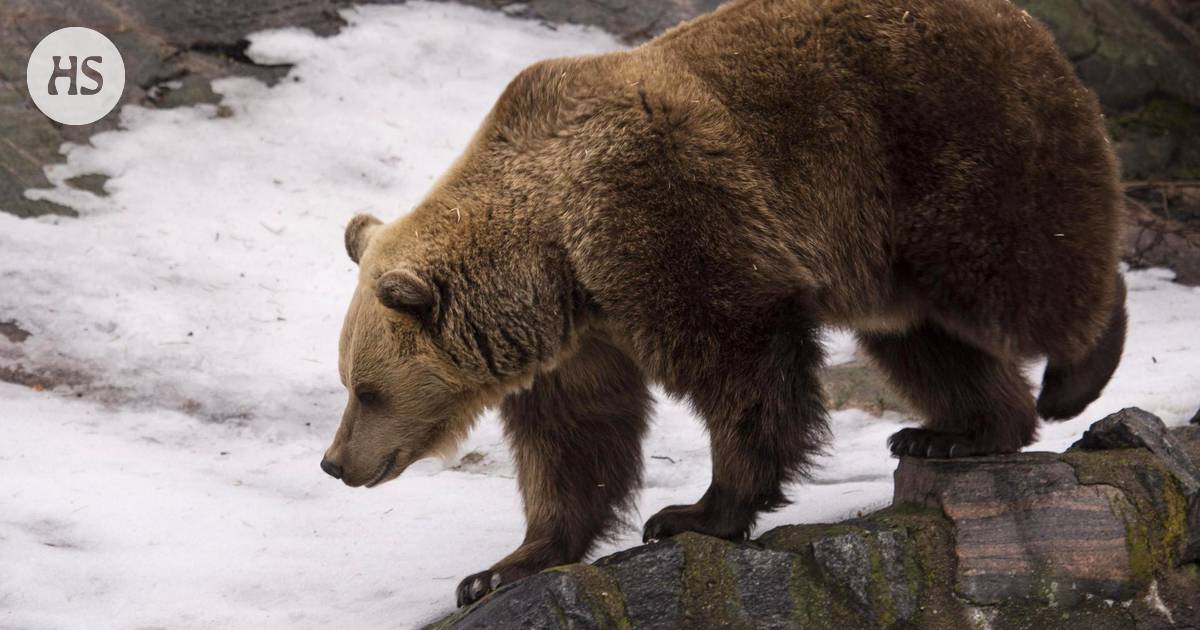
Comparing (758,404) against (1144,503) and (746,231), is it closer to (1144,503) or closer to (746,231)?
(746,231)

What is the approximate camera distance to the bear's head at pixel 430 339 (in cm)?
452

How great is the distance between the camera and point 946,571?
14.0 feet

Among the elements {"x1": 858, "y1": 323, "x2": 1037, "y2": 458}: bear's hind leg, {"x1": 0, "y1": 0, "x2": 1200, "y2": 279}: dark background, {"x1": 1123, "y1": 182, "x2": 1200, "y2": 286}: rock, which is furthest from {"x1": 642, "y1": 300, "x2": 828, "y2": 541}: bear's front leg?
{"x1": 0, "y1": 0, "x2": 1200, "y2": 279}: dark background

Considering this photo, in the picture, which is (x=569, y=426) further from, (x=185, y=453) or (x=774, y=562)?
(x=185, y=453)

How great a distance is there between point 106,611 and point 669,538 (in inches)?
85.4

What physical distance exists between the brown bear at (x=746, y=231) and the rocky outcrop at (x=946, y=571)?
0.35 metres

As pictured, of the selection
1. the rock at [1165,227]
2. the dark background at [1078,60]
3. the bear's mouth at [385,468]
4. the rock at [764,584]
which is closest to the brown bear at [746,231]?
the bear's mouth at [385,468]

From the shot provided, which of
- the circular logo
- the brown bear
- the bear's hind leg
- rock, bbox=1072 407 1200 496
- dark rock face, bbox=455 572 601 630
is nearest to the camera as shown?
dark rock face, bbox=455 572 601 630

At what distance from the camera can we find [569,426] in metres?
5.00

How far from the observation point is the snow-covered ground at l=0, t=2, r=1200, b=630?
17.2ft

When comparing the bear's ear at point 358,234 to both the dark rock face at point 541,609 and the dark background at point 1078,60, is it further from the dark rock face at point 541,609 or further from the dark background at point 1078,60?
the dark background at point 1078,60

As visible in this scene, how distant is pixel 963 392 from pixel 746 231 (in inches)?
56.7

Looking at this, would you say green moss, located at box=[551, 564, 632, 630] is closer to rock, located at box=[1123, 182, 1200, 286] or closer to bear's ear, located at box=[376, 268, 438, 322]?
bear's ear, located at box=[376, 268, 438, 322]

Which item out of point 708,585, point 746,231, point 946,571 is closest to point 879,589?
point 946,571
